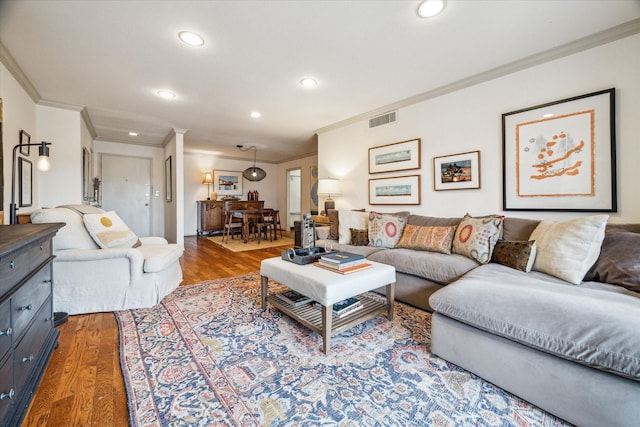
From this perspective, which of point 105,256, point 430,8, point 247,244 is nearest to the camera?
point 430,8

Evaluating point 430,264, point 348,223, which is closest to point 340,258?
point 430,264

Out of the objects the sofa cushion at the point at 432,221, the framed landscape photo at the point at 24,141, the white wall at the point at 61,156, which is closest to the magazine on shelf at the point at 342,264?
the sofa cushion at the point at 432,221

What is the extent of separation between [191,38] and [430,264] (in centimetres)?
274

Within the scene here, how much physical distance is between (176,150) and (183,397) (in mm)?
4467

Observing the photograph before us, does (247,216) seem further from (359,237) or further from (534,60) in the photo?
(534,60)

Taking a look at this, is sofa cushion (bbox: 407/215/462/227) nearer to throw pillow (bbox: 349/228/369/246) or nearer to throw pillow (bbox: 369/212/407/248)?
throw pillow (bbox: 369/212/407/248)

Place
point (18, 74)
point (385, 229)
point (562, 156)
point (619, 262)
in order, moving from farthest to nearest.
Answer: point (385, 229), point (18, 74), point (562, 156), point (619, 262)

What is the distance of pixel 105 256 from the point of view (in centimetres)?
221

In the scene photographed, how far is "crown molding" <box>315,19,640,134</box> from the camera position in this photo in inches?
78.7

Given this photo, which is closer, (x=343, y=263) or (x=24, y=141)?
(x=343, y=263)

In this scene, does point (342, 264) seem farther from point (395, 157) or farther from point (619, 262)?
point (395, 157)

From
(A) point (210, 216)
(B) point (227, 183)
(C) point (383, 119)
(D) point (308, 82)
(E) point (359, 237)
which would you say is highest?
(D) point (308, 82)

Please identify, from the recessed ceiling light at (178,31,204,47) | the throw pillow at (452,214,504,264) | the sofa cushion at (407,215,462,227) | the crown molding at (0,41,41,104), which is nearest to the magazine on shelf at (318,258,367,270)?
the throw pillow at (452,214,504,264)

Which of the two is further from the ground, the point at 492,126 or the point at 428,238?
the point at 492,126
